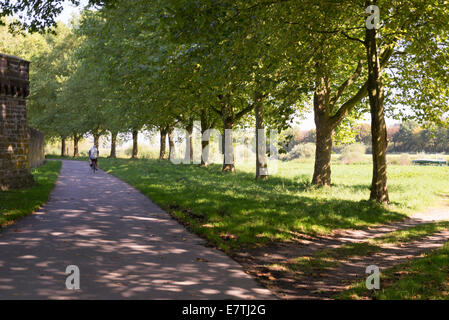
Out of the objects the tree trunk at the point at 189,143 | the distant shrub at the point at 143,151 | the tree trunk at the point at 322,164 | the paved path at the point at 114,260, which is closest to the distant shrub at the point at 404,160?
the tree trunk at the point at 189,143

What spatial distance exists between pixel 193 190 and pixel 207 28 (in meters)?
8.18

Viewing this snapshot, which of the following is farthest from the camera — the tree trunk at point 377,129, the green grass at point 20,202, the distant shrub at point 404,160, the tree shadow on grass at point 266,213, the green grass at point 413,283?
the distant shrub at point 404,160

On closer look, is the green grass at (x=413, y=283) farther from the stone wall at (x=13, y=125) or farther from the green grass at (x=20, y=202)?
the stone wall at (x=13, y=125)

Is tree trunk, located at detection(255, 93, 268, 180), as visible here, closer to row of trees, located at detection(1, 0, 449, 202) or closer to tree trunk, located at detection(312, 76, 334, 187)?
row of trees, located at detection(1, 0, 449, 202)

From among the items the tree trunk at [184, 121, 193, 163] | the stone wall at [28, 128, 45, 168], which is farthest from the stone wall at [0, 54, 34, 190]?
the tree trunk at [184, 121, 193, 163]

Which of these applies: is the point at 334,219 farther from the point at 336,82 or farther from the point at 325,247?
the point at 336,82

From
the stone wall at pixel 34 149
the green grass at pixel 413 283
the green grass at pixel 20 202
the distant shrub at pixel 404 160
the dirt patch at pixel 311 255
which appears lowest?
the dirt patch at pixel 311 255

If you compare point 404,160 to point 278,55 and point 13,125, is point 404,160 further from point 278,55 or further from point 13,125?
point 13,125

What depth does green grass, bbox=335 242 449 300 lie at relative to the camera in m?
5.55

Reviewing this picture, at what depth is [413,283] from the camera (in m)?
5.99

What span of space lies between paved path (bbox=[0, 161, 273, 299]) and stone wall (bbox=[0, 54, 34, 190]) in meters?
5.95

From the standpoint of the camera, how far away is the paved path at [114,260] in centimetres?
536

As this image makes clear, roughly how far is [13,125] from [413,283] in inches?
631

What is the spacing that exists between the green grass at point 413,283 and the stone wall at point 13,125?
586 inches
